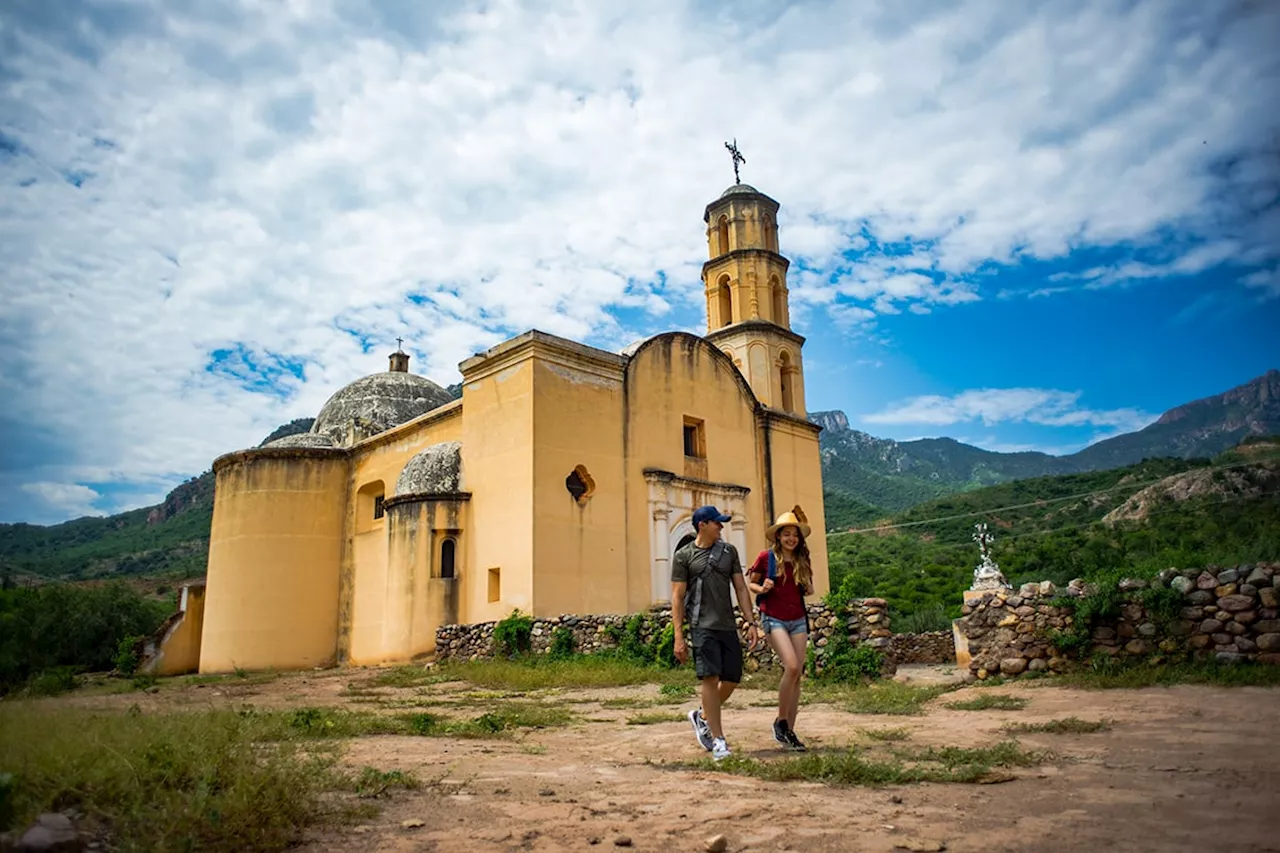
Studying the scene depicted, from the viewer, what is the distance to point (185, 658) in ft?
67.3

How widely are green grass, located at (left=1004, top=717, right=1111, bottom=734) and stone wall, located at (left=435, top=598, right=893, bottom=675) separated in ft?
6.71

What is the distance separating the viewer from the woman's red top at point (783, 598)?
5504 millimetres


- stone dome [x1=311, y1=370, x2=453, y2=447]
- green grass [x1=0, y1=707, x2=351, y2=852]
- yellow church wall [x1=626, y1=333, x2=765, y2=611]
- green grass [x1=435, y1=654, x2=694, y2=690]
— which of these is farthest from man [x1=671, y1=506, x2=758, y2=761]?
stone dome [x1=311, y1=370, x2=453, y2=447]

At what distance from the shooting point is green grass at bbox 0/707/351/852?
8.89 ft

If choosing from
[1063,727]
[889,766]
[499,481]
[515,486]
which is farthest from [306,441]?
[889,766]

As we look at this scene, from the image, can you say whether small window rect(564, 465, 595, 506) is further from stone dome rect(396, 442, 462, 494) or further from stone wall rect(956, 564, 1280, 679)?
stone wall rect(956, 564, 1280, 679)

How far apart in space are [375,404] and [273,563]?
18.0 feet

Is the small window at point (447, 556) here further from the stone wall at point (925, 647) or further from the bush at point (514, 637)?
the stone wall at point (925, 647)

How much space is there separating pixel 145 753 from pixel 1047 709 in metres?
5.90

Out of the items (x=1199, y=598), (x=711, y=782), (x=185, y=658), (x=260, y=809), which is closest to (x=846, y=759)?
(x=711, y=782)

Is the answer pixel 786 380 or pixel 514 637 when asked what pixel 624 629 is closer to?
pixel 514 637

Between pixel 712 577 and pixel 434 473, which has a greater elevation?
pixel 434 473

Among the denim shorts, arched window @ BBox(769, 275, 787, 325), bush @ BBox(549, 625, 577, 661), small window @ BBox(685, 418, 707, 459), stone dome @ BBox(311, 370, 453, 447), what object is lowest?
bush @ BBox(549, 625, 577, 661)

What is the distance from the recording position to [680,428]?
1836 cm
